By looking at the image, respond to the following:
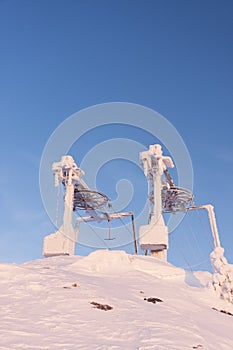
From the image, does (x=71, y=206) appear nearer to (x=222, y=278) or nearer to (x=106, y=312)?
(x=222, y=278)

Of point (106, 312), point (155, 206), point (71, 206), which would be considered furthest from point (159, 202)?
point (106, 312)

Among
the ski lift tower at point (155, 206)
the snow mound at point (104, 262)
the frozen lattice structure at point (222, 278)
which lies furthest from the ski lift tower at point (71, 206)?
the frozen lattice structure at point (222, 278)

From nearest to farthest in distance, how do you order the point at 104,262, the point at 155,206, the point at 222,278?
the point at 222,278 < the point at 104,262 < the point at 155,206

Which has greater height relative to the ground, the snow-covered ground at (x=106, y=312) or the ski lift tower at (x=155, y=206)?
the ski lift tower at (x=155, y=206)

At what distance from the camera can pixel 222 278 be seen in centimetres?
1360

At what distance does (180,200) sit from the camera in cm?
3075

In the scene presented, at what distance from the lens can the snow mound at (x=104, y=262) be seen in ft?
47.6

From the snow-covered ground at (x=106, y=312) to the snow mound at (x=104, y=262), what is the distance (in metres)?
0.11

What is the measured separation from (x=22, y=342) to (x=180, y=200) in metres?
25.9

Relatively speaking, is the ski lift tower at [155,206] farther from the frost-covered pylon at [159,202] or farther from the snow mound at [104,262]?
the snow mound at [104,262]

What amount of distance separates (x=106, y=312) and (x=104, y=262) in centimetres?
705

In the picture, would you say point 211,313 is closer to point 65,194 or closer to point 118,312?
point 118,312

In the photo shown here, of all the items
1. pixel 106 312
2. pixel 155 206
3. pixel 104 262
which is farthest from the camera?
pixel 155 206

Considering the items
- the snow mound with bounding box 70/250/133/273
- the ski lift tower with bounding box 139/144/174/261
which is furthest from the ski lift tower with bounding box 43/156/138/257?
the snow mound with bounding box 70/250/133/273
